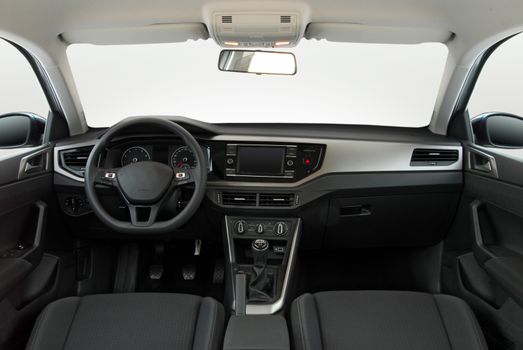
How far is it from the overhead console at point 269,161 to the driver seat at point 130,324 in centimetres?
83

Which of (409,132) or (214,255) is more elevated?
(409,132)

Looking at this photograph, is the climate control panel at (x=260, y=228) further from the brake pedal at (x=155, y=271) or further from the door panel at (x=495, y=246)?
the door panel at (x=495, y=246)

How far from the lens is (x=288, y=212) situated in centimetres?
267

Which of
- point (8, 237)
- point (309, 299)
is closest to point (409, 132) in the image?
point (309, 299)

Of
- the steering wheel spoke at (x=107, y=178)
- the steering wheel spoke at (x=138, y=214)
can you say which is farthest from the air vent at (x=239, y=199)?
the steering wheel spoke at (x=107, y=178)

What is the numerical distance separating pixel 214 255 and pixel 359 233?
3.48 feet

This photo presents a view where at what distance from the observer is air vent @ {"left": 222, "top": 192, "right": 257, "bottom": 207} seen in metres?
2.64

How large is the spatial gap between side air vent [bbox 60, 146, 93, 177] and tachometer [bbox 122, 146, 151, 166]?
0.74ft

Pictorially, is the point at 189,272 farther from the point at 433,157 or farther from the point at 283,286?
the point at 433,157

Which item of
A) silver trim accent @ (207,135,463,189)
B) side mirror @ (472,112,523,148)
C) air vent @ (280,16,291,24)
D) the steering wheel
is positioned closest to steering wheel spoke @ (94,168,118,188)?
the steering wheel

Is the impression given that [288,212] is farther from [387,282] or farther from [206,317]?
[387,282]

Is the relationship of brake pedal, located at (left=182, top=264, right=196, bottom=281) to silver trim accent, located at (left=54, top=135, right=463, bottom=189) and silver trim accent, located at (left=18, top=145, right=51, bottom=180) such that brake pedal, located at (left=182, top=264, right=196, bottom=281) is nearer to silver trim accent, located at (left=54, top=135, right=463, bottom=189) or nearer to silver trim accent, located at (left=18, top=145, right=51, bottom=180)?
silver trim accent, located at (left=54, top=135, right=463, bottom=189)

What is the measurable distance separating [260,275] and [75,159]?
1.30 metres

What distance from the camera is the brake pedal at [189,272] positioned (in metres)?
3.23
